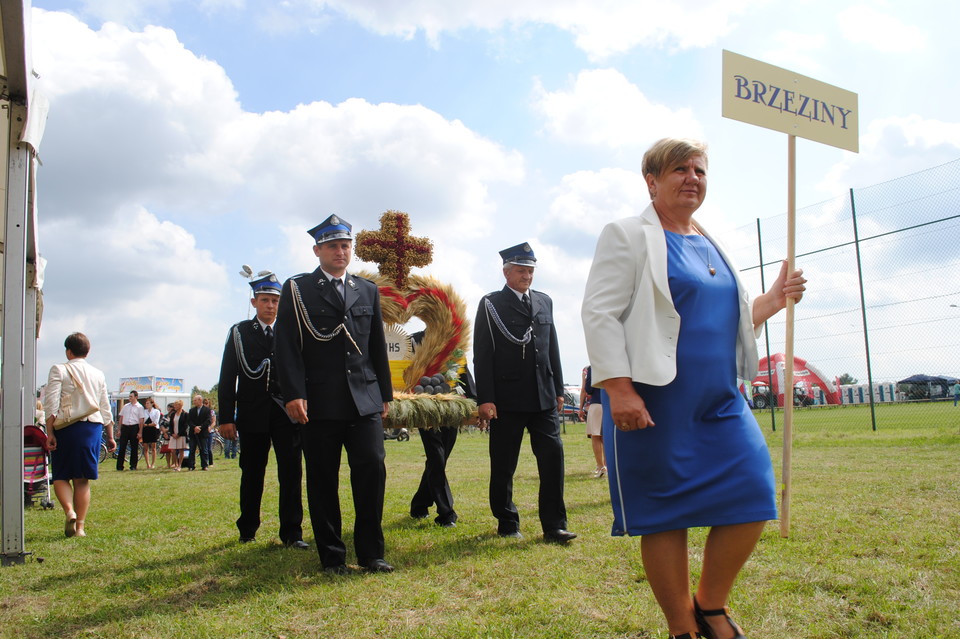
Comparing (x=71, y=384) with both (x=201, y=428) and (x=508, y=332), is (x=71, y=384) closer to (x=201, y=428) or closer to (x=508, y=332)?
(x=508, y=332)

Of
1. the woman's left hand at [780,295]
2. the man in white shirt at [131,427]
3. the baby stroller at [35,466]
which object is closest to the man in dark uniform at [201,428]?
the man in white shirt at [131,427]

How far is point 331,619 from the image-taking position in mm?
3516

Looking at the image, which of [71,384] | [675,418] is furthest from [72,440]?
[675,418]

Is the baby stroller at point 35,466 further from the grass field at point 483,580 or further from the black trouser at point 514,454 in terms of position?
the black trouser at point 514,454

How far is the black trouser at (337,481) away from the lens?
460 cm

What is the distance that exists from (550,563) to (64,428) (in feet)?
16.0

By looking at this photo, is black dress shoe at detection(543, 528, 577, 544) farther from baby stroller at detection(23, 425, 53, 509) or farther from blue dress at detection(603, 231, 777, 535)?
baby stroller at detection(23, 425, 53, 509)

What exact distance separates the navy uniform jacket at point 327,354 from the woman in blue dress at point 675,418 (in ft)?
7.43

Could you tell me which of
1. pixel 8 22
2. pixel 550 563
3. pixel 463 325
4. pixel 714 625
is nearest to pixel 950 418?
pixel 463 325

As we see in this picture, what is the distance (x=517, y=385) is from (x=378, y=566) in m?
1.76

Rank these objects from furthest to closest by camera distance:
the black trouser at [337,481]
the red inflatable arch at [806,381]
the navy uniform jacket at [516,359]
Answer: the red inflatable arch at [806,381] < the navy uniform jacket at [516,359] < the black trouser at [337,481]

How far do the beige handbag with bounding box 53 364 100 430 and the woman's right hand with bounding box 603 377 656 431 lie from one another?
5.80 m

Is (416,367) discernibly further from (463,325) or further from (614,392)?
(614,392)

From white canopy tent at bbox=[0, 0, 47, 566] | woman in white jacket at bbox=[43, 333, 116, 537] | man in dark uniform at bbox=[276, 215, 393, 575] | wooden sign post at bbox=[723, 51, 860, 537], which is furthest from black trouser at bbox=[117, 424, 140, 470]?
wooden sign post at bbox=[723, 51, 860, 537]
